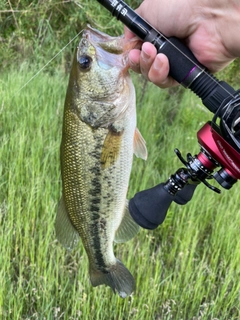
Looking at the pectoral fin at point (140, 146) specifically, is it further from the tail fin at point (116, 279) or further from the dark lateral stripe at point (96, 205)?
the tail fin at point (116, 279)

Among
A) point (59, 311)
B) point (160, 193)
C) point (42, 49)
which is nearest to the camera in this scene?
point (160, 193)

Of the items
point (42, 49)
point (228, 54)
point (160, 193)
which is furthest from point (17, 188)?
point (42, 49)

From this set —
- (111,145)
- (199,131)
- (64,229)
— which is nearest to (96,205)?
(64,229)

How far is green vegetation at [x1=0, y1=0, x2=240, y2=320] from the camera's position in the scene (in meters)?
2.09

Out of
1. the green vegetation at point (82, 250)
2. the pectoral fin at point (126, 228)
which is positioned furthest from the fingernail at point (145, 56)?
the green vegetation at point (82, 250)

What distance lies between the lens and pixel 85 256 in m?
2.24

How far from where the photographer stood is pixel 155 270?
2250mm

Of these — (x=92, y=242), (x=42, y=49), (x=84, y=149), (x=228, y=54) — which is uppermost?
(x=228, y=54)

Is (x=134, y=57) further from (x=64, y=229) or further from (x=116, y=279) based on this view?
(x=116, y=279)

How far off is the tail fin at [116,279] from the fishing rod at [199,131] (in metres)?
0.39

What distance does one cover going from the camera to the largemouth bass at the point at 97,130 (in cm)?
147

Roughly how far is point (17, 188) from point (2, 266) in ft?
2.02

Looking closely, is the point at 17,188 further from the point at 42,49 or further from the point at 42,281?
the point at 42,49

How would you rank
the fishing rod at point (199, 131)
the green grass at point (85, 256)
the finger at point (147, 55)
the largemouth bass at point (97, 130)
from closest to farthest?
the fishing rod at point (199, 131) < the finger at point (147, 55) < the largemouth bass at point (97, 130) < the green grass at point (85, 256)
